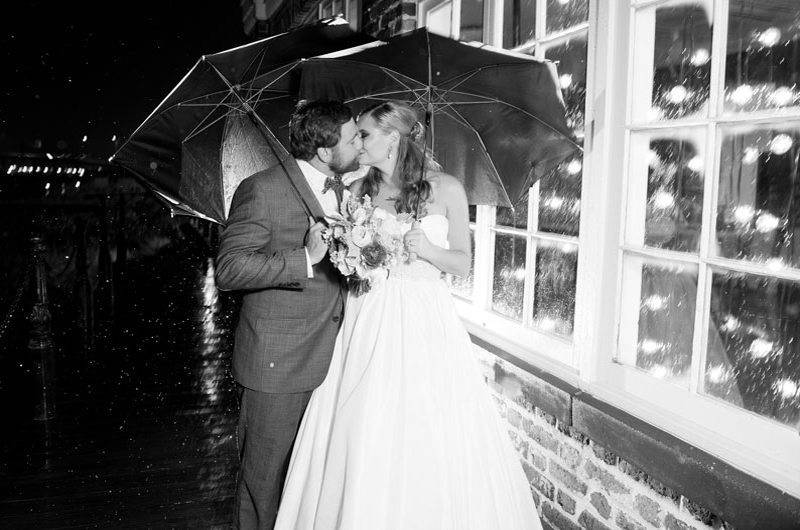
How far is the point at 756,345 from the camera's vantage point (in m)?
1.98

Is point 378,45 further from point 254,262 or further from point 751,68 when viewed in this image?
point 751,68

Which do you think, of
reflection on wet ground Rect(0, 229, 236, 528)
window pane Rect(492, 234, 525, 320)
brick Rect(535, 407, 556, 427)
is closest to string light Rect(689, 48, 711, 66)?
window pane Rect(492, 234, 525, 320)

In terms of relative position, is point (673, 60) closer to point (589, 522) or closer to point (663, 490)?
point (663, 490)

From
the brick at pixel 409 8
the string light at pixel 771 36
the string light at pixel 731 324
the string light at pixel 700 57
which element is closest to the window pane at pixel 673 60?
the string light at pixel 700 57

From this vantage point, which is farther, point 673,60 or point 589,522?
point 589,522

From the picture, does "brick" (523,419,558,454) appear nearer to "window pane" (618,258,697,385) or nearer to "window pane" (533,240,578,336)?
"window pane" (533,240,578,336)

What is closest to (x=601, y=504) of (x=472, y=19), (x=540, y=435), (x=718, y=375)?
(x=540, y=435)

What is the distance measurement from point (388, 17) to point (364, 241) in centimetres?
271

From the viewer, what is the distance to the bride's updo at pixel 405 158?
2523 mm

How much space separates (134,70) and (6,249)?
23.9m

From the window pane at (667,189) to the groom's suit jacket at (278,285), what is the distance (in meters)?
1.29

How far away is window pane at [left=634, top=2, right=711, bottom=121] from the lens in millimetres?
2064

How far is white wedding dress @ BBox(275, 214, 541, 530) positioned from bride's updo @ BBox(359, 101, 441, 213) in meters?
0.13

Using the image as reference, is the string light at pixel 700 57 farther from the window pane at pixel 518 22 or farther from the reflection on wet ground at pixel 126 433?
the reflection on wet ground at pixel 126 433
